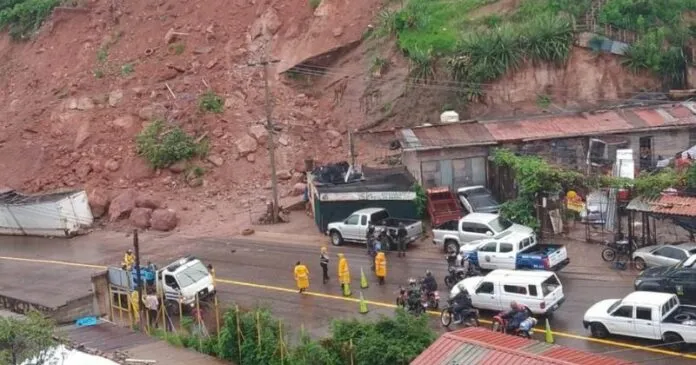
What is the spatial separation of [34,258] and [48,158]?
436 inches

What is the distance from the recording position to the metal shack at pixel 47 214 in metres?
43.1

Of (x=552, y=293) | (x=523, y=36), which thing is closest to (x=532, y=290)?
(x=552, y=293)

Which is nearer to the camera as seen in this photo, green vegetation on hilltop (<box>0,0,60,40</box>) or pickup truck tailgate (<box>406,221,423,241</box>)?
pickup truck tailgate (<box>406,221,423,241</box>)

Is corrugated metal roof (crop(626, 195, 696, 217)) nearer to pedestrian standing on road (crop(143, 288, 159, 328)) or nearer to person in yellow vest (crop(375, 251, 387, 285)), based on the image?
person in yellow vest (crop(375, 251, 387, 285))

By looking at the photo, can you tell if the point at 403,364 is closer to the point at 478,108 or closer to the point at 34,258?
the point at 34,258

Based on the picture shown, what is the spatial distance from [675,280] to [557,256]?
4180mm

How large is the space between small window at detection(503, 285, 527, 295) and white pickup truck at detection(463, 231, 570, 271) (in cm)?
357

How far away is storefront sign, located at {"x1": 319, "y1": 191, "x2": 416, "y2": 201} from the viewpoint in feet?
123

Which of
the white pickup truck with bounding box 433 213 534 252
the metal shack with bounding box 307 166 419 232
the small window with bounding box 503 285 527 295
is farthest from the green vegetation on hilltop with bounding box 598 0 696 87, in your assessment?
the small window with bounding box 503 285 527 295

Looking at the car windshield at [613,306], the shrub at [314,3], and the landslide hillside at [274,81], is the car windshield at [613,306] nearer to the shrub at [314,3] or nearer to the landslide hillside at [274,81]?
the landslide hillside at [274,81]

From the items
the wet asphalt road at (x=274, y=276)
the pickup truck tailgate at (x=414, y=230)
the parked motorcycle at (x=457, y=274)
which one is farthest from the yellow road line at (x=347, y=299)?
the pickup truck tailgate at (x=414, y=230)

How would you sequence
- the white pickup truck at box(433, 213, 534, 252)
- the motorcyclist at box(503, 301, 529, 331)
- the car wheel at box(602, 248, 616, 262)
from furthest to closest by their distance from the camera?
the white pickup truck at box(433, 213, 534, 252) < the car wheel at box(602, 248, 616, 262) < the motorcyclist at box(503, 301, 529, 331)

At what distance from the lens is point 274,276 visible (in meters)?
33.2

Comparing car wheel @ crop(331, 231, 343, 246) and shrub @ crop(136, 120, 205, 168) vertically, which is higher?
shrub @ crop(136, 120, 205, 168)
